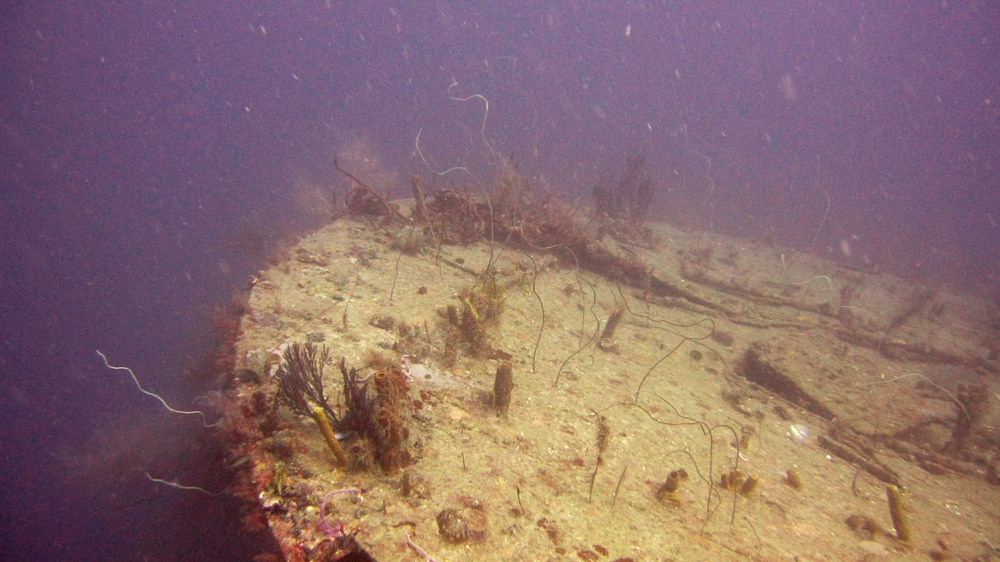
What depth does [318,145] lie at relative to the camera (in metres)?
71.5

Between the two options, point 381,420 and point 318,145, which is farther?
point 318,145

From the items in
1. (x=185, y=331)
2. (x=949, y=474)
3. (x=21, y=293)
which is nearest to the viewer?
(x=949, y=474)

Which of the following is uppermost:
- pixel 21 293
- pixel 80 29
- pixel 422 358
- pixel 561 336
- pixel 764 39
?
pixel 764 39

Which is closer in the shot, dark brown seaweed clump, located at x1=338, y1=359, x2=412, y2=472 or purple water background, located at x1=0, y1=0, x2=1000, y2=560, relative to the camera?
dark brown seaweed clump, located at x1=338, y1=359, x2=412, y2=472

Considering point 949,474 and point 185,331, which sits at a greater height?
point 949,474

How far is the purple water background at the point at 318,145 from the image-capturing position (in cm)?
1277

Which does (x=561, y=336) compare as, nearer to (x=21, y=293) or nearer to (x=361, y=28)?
(x=21, y=293)

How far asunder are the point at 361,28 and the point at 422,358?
180 metres

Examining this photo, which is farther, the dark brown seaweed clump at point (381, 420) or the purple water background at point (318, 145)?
the purple water background at point (318, 145)

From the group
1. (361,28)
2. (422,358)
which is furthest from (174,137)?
(422,358)

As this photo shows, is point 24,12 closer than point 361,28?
Yes

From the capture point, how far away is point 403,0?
5694 inches

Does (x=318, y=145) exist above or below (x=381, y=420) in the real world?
above

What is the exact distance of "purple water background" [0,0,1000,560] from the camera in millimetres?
12774
